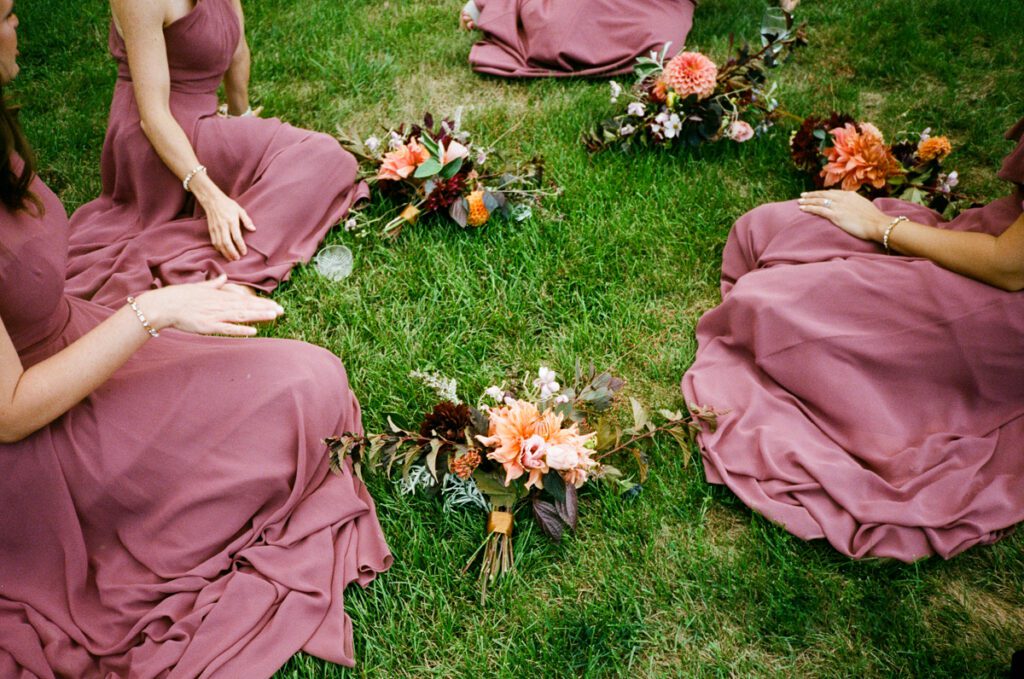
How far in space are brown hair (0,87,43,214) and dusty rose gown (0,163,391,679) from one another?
5 cm

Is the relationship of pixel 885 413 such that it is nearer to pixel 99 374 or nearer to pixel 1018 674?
pixel 1018 674

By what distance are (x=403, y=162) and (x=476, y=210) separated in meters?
0.50

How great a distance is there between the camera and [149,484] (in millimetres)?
2256

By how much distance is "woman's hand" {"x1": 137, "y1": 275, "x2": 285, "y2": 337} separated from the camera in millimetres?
2133

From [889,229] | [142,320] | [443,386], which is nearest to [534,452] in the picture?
[443,386]

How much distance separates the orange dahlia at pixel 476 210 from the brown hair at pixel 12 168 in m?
1.97

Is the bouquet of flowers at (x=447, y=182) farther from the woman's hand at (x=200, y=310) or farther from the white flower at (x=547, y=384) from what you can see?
the woman's hand at (x=200, y=310)

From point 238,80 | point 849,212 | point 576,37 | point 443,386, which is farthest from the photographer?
point 576,37

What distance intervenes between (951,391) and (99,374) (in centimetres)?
291

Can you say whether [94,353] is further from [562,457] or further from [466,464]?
[562,457]

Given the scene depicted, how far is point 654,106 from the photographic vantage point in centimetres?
409

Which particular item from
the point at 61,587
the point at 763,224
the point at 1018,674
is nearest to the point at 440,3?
the point at 763,224

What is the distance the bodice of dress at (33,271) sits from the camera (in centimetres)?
201

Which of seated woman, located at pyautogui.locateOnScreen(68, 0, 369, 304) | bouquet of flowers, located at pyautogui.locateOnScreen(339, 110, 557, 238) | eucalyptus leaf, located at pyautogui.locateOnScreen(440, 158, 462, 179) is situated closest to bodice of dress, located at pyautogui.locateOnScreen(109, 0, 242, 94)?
seated woman, located at pyautogui.locateOnScreen(68, 0, 369, 304)
